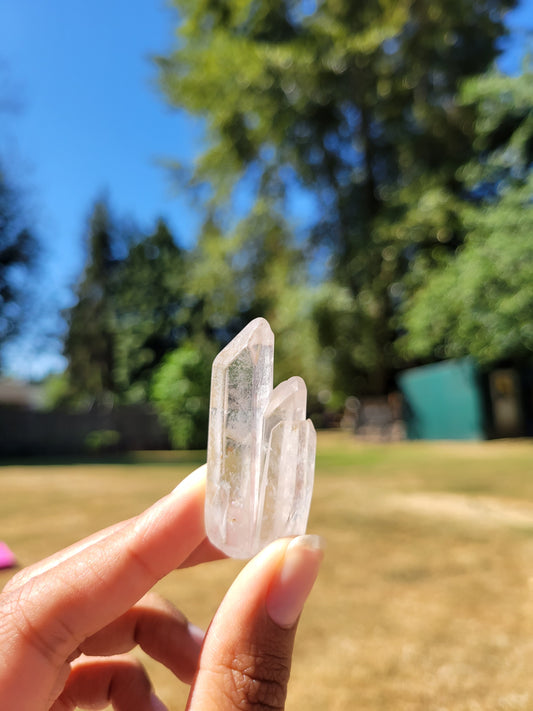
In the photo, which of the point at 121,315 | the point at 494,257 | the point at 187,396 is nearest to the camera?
the point at 494,257

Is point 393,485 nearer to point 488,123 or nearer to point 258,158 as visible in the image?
point 488,123

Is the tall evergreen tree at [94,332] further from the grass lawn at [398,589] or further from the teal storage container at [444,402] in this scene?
the grass lawn at [398,589]

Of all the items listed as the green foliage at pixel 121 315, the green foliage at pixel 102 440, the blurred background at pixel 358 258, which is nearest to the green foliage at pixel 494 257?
the blurred background at pixel 358 258

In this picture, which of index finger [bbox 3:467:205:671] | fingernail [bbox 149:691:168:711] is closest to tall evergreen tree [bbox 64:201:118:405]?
fingernail [bbox 149:691:168:711]

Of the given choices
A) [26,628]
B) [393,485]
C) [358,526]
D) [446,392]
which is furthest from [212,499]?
[446,392]

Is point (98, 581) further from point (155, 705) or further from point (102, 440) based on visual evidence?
point (102, 440)

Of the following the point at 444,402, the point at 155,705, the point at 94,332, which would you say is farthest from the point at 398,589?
the point at 94,332
